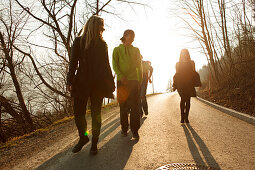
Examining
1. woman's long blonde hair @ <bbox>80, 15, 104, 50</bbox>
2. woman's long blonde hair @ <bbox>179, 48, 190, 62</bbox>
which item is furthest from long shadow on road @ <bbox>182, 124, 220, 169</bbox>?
woman's long blonde hair @ <bbox>80, 15, 104, 50</bbox>

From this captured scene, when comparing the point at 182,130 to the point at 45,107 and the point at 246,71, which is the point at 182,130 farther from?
the point at 45,107

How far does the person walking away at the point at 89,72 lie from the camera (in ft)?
10.4

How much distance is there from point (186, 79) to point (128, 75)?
88.2 inches

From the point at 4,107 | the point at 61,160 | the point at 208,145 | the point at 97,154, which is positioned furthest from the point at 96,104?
the point at 4,107

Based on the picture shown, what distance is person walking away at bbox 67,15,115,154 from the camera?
318cm

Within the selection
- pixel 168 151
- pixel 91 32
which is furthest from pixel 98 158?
pixel 91 32

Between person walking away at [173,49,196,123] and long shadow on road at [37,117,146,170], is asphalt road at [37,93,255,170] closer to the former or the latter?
long shadow on road at [37,117,146,170]

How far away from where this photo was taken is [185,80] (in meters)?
5.61

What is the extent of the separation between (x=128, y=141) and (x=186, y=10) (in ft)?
45.8

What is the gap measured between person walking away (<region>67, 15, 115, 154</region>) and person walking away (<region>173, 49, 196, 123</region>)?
2.88 metres

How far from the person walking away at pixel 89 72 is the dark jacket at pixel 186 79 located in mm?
2869

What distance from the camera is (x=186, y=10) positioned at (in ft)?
50.5

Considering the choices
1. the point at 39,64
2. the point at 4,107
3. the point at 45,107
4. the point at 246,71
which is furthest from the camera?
the point at 45,107

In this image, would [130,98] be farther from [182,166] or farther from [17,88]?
[17,88]
